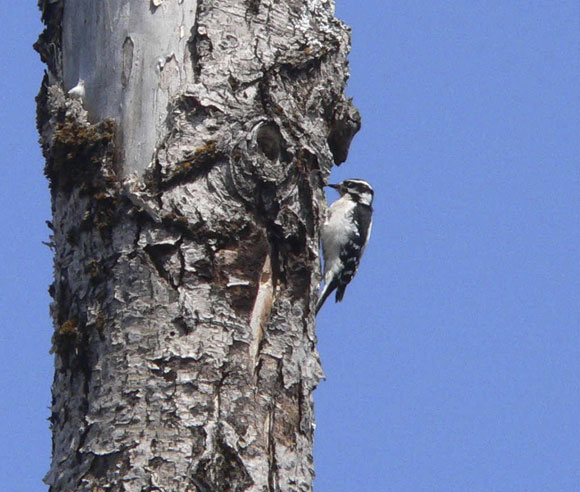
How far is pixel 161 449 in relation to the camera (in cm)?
356

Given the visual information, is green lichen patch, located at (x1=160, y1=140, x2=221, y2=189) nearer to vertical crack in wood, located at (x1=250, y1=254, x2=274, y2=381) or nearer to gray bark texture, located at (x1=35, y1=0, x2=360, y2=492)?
gray bark texture, located at (x1=35, y1=0, x2=360, y2=492)

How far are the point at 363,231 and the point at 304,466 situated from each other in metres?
4.27

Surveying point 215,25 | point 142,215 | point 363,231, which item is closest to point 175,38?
point 215,25

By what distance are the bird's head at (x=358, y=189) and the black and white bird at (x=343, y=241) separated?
0.17ft

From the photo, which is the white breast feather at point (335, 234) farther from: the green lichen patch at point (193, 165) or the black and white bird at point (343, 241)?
the green lichen patch at point (193, 165)

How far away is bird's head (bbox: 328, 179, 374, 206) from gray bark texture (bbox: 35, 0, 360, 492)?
12.1ft

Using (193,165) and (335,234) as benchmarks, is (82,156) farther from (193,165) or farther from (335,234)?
(335,234)

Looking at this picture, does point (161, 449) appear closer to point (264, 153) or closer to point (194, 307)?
point (194, 307)

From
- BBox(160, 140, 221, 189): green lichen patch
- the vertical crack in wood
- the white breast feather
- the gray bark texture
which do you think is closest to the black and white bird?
the white breast feather

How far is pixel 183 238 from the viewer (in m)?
3.91

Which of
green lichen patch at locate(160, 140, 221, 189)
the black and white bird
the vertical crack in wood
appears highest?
the black and white bird

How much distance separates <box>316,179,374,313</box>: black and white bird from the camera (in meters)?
7.53

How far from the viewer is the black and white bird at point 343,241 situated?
7.53m

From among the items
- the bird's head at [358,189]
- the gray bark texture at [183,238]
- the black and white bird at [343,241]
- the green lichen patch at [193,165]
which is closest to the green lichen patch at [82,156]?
the gray bark texture at [183,238]
